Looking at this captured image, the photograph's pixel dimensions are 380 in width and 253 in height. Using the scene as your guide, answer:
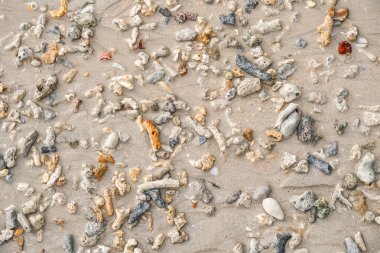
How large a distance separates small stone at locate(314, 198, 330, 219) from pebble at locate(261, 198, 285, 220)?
0.26 m

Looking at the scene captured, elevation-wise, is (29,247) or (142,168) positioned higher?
(142,168)

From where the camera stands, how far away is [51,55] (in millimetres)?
Result: 4055

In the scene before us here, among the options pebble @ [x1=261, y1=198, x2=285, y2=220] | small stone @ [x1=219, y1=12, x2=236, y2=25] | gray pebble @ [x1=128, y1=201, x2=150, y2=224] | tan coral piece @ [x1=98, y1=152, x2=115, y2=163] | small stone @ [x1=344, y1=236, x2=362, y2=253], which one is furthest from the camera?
small stone @ [x1=219, y1=12, x2=236, y2=25]

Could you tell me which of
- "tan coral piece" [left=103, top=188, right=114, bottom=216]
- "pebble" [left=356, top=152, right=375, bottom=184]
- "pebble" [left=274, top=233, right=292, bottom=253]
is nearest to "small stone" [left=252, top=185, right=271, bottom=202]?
"pebble" [left=274, top=233, right=292, bottom=253]

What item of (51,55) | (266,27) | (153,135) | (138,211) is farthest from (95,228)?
(266,27)

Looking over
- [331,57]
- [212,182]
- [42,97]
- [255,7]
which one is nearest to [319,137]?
[331,57]

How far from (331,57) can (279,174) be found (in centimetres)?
102

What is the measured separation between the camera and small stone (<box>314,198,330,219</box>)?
A: 11.8 ft

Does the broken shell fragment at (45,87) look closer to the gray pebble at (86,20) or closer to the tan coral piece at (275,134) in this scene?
the gray pebble at (86,20)

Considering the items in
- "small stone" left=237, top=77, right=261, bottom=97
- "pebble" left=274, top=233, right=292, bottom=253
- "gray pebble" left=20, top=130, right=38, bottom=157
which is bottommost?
"pebble" left=274, top=233, right=292, bottom=253

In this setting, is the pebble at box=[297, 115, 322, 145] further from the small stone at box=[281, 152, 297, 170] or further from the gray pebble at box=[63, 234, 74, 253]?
the gray pebble at box=[63, 234, 74, 253]

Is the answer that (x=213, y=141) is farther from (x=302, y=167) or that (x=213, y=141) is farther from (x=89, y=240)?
(x=89, y=240)

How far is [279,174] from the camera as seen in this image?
12.2 ft

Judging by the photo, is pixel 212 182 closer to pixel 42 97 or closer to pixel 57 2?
pixel 42 97
